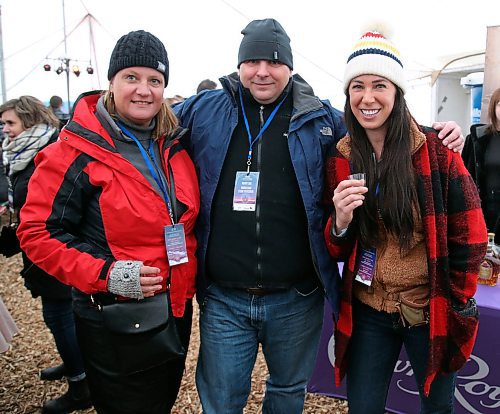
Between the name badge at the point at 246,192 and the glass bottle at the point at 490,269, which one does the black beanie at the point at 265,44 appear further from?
the glass bottle at the point at 490,269

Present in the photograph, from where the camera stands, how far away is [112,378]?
1611mm

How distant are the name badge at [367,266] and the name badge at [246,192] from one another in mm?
436

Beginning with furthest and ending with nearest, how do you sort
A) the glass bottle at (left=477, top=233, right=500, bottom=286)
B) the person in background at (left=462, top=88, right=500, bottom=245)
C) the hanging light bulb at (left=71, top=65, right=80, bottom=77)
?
the hanging light bulb at (left=71, top=65, right=80, bottom=77)
the person in background at (left=462, top=88, right=500, bottom=245)
the glass bottle at (left=477, top=233, right=500, bottom=286)

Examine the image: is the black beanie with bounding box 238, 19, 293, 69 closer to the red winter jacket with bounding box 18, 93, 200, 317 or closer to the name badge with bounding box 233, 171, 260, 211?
the name badge with bounding box 233, 171, 260, 211

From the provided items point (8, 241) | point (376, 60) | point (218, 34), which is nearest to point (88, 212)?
point (376, 60)

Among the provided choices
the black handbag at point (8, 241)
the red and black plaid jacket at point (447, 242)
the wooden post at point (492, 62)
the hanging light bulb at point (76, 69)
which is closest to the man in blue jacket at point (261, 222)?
the red and black plaid jacket at point (447, 242)

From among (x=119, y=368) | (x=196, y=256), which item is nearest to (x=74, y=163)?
(x=196, y=256)

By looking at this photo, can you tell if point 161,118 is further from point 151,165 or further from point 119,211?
point 119,211

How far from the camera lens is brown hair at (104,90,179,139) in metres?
1.64

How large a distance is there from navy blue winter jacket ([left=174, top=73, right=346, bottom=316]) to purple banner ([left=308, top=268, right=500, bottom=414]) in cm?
77

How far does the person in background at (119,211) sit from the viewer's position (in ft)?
4.82

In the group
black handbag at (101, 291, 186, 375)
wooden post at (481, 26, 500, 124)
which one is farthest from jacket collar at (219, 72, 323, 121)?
wooden post at (481, 26, 500, 124)

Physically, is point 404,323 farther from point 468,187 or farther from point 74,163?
point 74,163

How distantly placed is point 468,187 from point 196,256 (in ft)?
3.26
